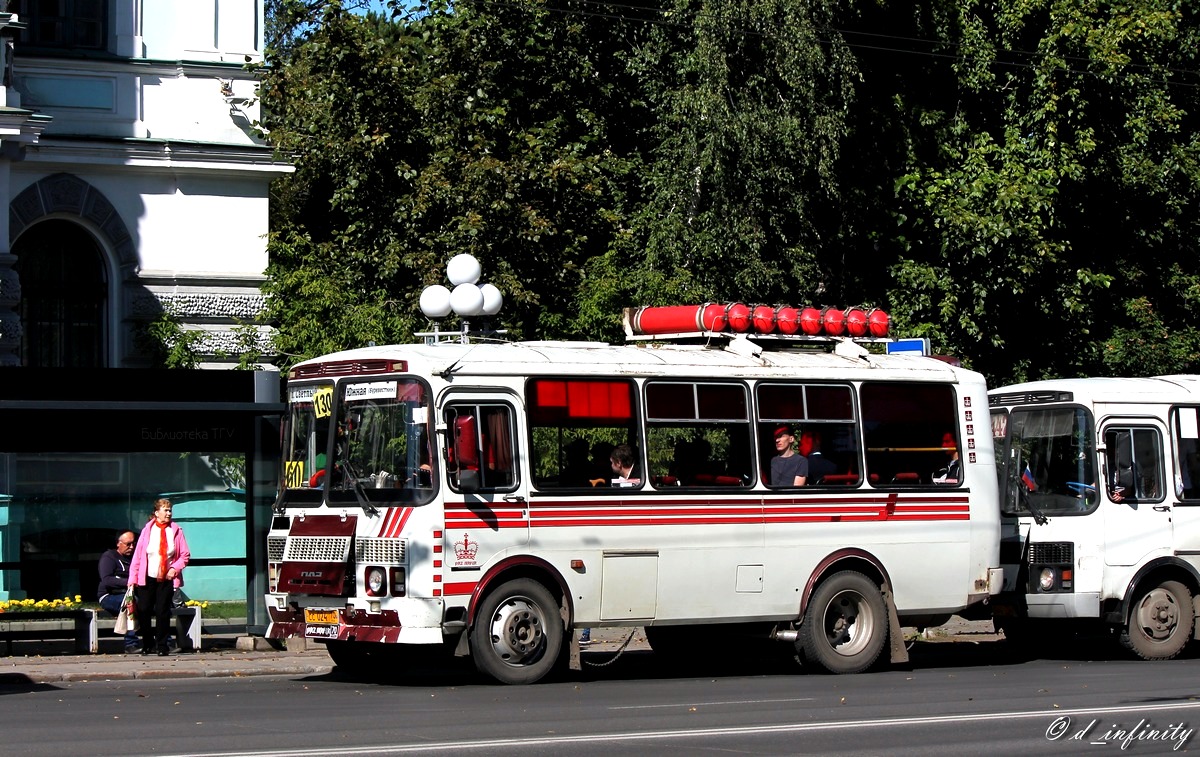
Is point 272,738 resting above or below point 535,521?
below

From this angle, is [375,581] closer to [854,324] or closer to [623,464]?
[623,464]

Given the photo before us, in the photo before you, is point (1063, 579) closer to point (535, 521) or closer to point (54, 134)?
point (535, 521)

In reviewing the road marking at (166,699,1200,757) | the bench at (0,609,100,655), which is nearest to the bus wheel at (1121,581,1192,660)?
the road marking at (166,699,1200,757)

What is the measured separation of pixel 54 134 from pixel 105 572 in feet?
24.3

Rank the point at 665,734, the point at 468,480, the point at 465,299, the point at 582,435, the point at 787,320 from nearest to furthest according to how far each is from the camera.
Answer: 1. the point at 665,734
2. the point at 468,480
3. the point at 582,435
4. the point at 465,299
5. the point at 787,320

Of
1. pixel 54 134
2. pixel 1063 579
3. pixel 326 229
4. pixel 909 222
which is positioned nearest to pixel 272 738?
pixel 1063 579

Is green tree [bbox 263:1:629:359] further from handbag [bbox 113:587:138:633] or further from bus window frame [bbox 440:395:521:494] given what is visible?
bus window frame [bbox 440:395:521:494]

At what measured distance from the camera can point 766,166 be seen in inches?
1034

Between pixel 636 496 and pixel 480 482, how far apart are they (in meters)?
1.60

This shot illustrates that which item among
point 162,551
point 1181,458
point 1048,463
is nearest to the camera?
point 162,551

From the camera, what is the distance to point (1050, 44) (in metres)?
29.1

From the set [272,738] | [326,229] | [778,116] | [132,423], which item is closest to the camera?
[272,738]

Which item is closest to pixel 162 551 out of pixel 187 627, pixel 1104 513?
pixel 187 627

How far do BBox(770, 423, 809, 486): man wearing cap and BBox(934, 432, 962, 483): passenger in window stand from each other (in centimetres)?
164
